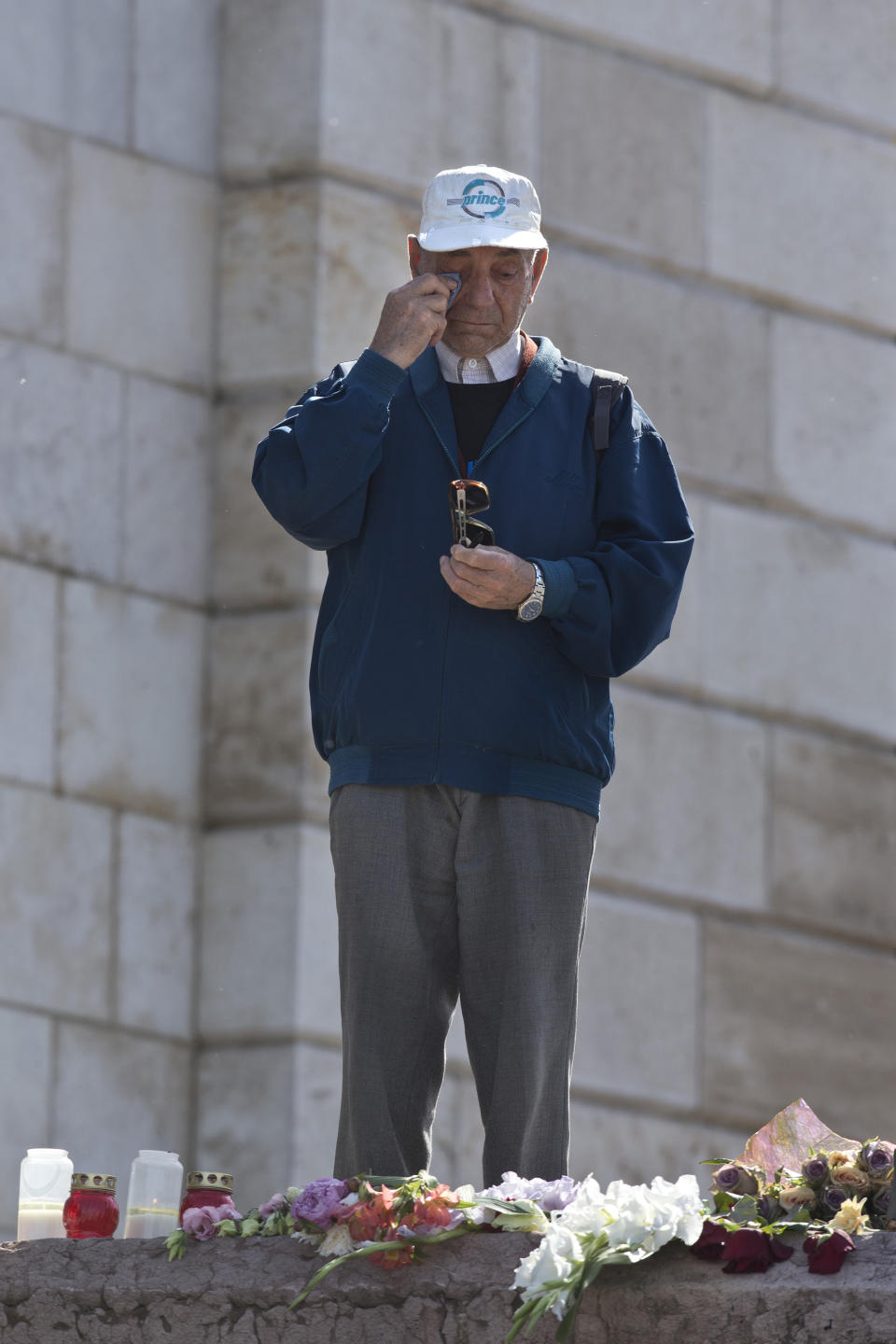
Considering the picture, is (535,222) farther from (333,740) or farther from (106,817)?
(106,817)

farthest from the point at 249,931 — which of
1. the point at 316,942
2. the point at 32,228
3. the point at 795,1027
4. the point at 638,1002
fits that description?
the point at 32,228

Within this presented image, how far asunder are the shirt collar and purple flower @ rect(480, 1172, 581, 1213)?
1.83 m

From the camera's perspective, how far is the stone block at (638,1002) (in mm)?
→ 11383

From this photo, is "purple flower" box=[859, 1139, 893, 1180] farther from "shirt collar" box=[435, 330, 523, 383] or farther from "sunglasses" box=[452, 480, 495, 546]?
"shirt collar" box=[435, 330, 523, 383]

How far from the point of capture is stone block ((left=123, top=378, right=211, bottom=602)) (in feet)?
36.7

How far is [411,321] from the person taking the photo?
253 inches

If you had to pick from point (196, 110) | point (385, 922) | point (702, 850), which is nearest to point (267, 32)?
point (196, 110)

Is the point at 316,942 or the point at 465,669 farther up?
the point at 465,669

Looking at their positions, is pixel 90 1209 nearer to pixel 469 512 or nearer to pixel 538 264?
pixel 469 512

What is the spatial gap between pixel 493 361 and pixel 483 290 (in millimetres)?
192

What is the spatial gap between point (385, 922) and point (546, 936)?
0.34 m

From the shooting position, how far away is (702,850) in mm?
11875

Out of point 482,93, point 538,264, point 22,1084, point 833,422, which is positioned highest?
point 482,93

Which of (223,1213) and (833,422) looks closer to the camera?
(223,1213)
